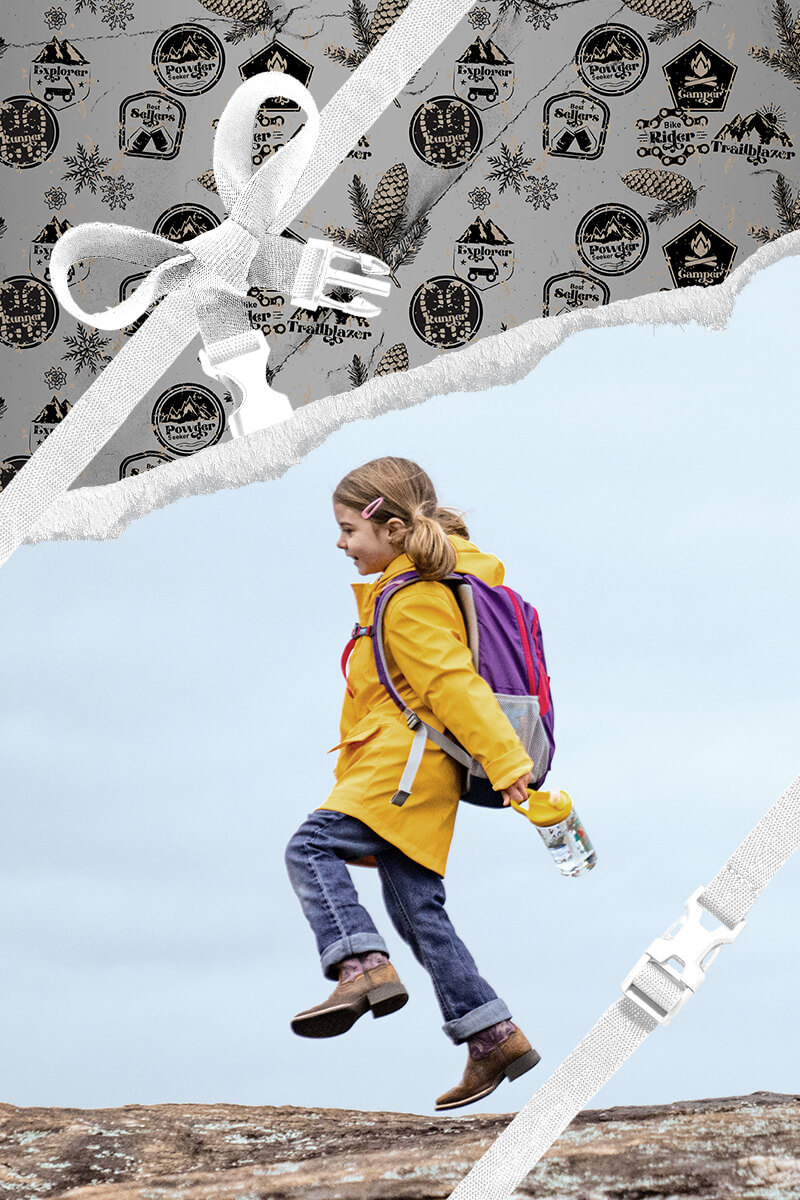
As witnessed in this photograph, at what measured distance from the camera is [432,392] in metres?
1.02

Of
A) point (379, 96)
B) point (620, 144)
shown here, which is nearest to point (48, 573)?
point (379, 96)

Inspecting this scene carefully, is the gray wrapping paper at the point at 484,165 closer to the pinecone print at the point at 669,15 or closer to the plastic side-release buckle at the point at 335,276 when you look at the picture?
the pinecone print at the point at 669,15

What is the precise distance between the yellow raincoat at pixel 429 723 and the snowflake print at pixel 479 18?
0.79 meters

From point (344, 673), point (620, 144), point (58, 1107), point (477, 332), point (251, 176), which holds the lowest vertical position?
point (58, 1107)

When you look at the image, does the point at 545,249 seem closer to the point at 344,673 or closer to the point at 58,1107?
the point at 344,673

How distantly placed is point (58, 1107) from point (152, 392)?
2.33 ft

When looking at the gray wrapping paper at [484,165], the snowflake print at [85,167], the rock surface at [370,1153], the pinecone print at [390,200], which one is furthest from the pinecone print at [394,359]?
the rock surface at [370,1153]

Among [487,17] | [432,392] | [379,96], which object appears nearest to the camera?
[379,96]

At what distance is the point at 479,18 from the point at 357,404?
55cm

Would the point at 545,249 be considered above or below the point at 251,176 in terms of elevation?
above

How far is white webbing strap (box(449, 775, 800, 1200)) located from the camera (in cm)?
71

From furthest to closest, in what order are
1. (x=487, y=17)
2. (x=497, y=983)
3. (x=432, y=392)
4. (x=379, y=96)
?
(x=487, y=17) → (x=432, y=392) → (x=379, y=96) → (x=497, y=983)

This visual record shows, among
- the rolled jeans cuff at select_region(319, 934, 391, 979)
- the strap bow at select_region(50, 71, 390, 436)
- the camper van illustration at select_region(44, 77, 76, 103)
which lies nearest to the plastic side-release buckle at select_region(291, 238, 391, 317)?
the strap bow at select_region(50, 71, 390, 436)

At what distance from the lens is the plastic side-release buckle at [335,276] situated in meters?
0.83
